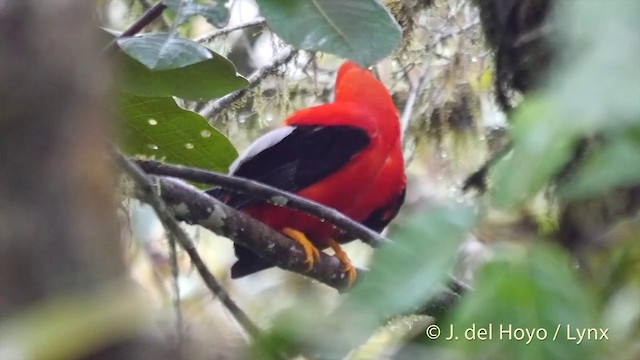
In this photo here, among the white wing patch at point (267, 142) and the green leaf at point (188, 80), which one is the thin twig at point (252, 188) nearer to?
the green leaf at point (188, 80)

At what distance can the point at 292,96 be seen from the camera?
2994 millimetres

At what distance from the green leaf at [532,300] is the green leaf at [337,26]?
954 mm

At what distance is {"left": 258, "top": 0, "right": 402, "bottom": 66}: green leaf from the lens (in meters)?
1.46

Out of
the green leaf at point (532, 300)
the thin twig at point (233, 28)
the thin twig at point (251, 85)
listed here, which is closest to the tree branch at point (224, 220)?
the thin twig at point (251, 85)

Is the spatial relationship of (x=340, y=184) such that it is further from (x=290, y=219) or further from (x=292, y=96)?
(x=292, y=96)

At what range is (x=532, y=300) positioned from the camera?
1.86 feet

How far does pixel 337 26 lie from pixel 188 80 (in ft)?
1.20

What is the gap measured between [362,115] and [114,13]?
1195 millimetres

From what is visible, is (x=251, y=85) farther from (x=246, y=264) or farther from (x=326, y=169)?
(x=246, y=264)

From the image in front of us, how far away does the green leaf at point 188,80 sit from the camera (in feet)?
5.62

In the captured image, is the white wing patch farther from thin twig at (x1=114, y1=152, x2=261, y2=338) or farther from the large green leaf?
the large green leaf

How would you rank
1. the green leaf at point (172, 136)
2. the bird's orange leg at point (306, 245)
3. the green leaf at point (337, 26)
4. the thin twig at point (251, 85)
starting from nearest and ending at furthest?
the green leaf at point (337, 26), the green leaf at point (172, 136), the bird's orange leg at point (306, 245), the thin twig at point (251, 85)

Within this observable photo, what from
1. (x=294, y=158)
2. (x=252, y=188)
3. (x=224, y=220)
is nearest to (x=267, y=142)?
(x=294, y=158)

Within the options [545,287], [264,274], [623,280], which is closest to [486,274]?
[545,287]
